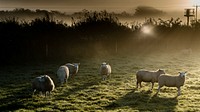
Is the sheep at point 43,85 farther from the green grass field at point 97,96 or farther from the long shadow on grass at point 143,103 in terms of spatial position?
the long shadow on grass at point 143,103

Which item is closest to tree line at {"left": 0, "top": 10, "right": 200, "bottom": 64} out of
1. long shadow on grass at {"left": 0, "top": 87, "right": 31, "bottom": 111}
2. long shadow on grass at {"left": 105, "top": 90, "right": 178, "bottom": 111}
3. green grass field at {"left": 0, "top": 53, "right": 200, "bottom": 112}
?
green grass field at {"left": 0, "top": 53, "right": 200, "bottom": 112}

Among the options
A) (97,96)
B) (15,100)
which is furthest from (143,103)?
(15,100)

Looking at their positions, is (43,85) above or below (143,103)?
above

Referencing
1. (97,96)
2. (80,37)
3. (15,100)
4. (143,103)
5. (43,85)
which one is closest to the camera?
(143,103)

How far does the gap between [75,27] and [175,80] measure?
23.9 metres

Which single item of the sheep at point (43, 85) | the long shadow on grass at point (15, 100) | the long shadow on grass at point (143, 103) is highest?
the sheep at point (43, 85)

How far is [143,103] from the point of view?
1384 centimetres

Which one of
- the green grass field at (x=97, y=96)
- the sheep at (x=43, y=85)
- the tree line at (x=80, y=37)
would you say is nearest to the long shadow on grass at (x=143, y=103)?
the green grass field at (x=97, y=96)

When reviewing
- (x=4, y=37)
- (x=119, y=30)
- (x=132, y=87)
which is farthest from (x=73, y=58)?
(x=132, y=87)

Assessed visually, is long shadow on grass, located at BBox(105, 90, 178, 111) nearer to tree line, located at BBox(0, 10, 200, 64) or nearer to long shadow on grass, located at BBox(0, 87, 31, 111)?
long shadow on grass, located at BBox(0, 87, 31, 111)

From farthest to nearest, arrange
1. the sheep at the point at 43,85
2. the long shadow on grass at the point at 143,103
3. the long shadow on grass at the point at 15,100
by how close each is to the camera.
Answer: the sheep at the point at 43,85
the long shadow on grass at the point at 15,100
the long shadow on grass at the point at 143,103

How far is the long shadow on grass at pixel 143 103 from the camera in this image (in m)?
13.1

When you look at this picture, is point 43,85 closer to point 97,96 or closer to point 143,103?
point 97,96

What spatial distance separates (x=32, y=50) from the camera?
31.5 metres
